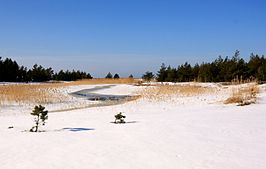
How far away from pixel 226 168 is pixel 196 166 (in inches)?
16.8

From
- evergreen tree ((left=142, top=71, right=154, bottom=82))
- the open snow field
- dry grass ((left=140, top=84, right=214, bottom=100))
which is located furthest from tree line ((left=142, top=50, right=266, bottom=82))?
the open snow field

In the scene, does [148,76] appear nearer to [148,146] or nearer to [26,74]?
[26,74]

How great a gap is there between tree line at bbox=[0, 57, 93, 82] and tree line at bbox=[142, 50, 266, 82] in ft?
77.3

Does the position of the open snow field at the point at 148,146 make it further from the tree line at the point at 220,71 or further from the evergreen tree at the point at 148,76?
the evergreen tree at the point at 148,76

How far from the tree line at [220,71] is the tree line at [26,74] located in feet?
77.3

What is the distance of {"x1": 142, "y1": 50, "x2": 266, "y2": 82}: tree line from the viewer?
154 ft

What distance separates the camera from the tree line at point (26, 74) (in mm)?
65875

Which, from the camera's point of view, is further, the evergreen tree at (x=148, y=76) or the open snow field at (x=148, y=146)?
the evergreen tree at (x=148, y=76)

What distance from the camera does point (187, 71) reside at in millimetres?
55906

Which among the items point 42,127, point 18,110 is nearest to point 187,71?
point 18,110

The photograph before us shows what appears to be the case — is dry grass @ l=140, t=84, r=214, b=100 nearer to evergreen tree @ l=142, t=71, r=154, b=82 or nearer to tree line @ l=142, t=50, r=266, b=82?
tree line @ l=142, t=50, r=266, b=82

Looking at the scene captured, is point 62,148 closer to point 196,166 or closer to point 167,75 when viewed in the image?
point 196,166

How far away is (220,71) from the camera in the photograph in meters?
51.0

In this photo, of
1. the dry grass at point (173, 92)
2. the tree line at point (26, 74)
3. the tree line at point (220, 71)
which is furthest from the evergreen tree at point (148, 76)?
the dry grass at point (173, 92)
